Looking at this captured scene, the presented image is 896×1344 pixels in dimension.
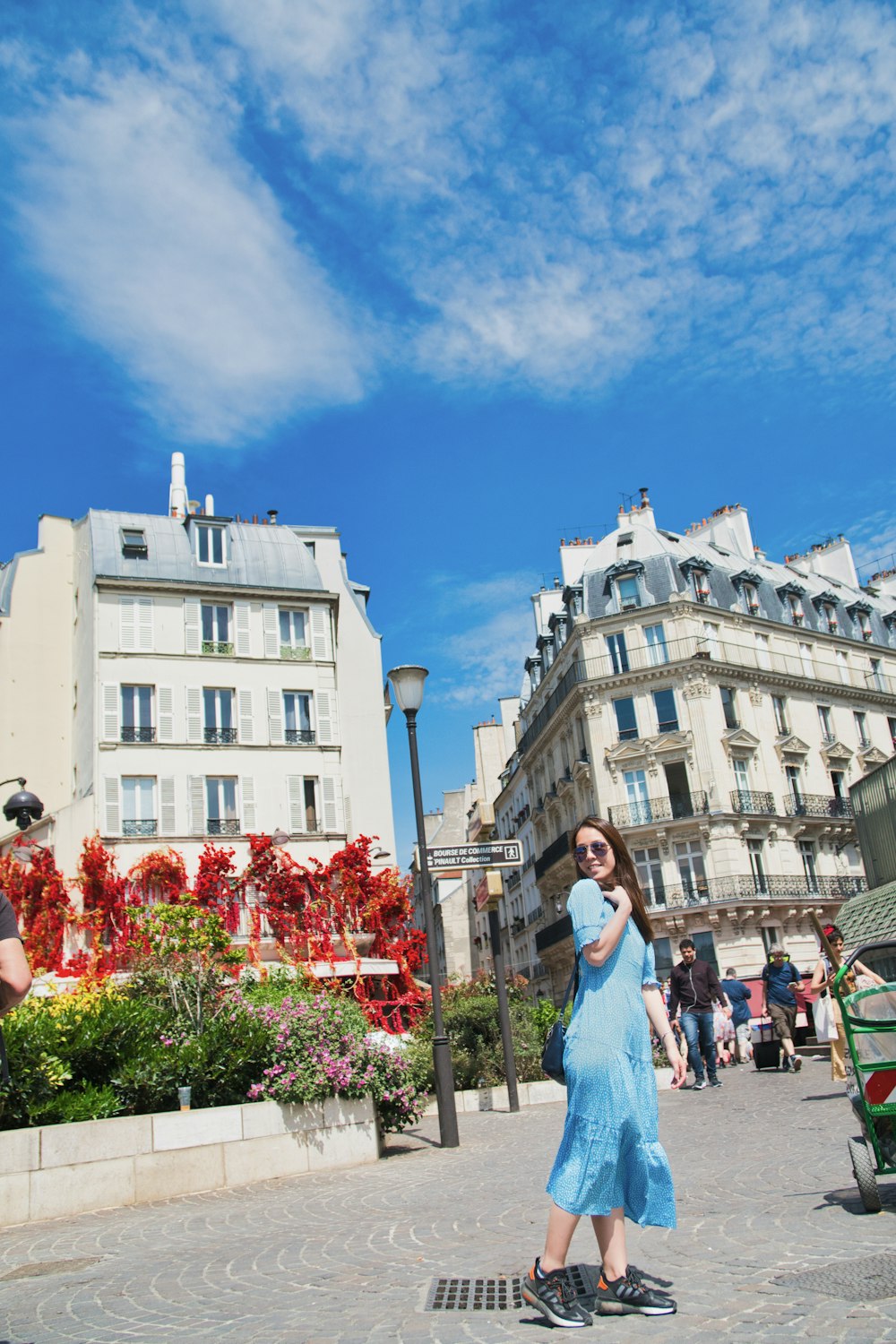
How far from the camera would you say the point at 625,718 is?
1601 inches

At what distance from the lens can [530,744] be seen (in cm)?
5138

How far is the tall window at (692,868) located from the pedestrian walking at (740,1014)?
1899 centimetres

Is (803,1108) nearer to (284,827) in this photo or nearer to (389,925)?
(389,925)

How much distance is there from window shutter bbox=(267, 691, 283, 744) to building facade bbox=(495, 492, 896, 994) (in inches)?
523

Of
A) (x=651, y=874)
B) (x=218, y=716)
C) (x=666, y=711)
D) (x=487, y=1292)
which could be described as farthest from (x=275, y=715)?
(x=487, y=1292)

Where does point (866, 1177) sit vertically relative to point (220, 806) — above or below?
below

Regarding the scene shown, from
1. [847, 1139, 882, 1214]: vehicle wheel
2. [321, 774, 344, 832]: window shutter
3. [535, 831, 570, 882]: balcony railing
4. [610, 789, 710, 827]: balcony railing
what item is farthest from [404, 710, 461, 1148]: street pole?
[535, 831, 570, 882]: balcony railing

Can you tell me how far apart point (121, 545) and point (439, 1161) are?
89.4 ft

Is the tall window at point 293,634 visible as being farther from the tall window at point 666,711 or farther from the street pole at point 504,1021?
the street pole at point 504,1021

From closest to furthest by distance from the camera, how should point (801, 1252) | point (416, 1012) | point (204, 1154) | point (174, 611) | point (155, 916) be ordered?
point (801, 1252) → point (204, 1154) → point (155, 916) → point (416, 1012) → point (174, 611)

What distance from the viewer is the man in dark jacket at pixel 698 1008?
13.4 metres

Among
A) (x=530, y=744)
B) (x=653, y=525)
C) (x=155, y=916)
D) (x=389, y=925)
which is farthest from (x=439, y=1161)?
(x=530, y=744)

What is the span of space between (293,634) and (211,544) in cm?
404

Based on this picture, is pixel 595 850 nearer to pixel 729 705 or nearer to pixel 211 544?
pixel 211 544
